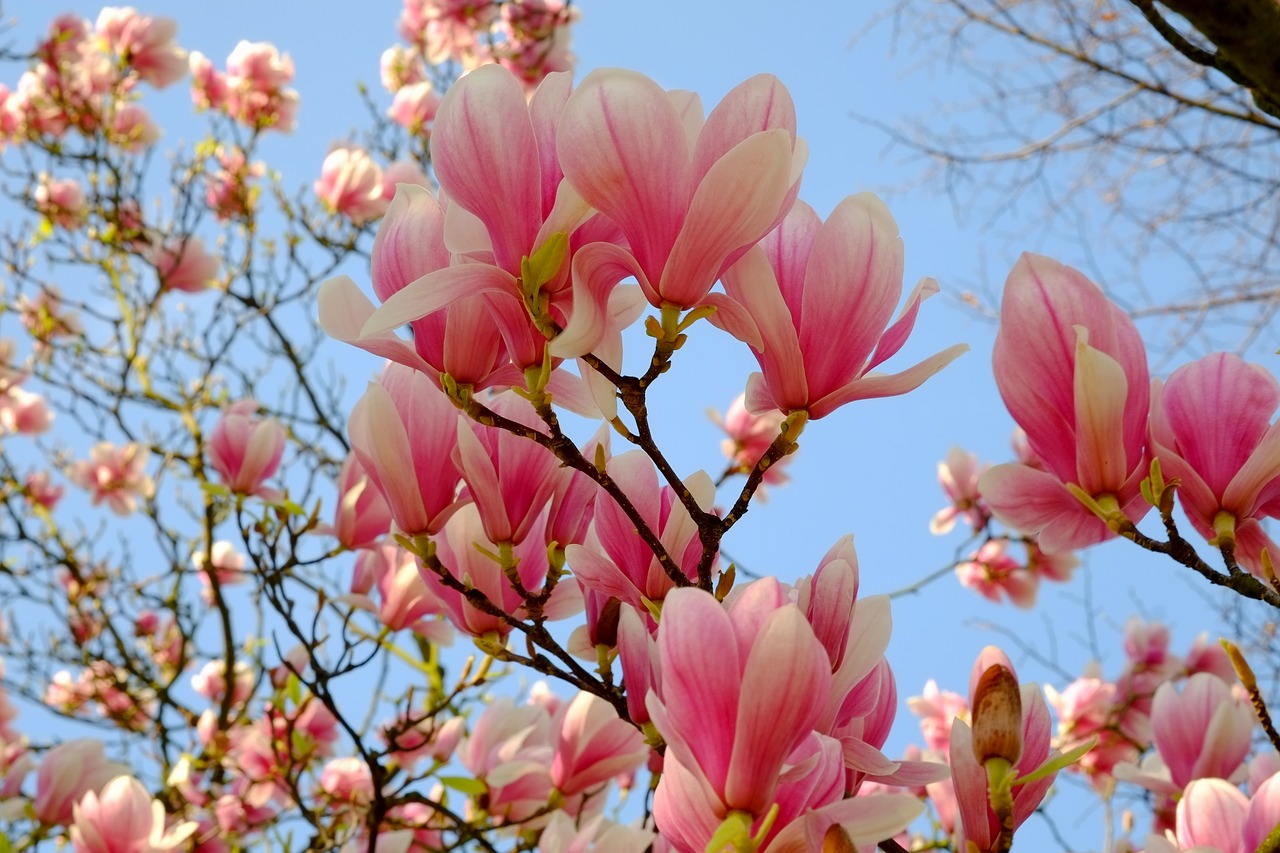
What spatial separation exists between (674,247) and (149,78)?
13.8ft

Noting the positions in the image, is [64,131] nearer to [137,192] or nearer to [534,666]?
[137,192]

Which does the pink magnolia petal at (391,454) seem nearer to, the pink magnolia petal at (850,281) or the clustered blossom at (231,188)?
the pink magnolia petal at (850,281)

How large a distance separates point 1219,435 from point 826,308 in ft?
0.92

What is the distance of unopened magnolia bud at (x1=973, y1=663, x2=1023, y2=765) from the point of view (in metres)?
0.54

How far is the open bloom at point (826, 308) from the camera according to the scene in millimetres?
665

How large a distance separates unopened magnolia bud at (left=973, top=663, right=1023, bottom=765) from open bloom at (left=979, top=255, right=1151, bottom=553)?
0.63 ft

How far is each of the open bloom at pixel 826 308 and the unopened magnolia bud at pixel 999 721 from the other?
0.22m

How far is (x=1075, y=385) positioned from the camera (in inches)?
25.4

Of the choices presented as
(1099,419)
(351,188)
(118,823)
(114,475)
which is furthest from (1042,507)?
(114,475)

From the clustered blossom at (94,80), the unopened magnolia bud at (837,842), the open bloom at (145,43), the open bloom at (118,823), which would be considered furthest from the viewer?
the open bloom at (145,43)

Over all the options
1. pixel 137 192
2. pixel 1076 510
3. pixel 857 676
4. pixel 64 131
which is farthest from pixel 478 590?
pixel 64 131

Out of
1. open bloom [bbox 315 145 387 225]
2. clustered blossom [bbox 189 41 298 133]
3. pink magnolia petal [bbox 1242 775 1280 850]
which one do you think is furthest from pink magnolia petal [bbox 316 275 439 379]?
clustered blossom [bbox 189 41 298 133]

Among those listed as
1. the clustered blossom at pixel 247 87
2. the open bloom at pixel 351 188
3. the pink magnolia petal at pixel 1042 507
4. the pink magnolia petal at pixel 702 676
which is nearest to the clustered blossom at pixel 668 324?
the pink magnolia petal at pixel 702 676

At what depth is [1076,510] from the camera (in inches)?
28.8
